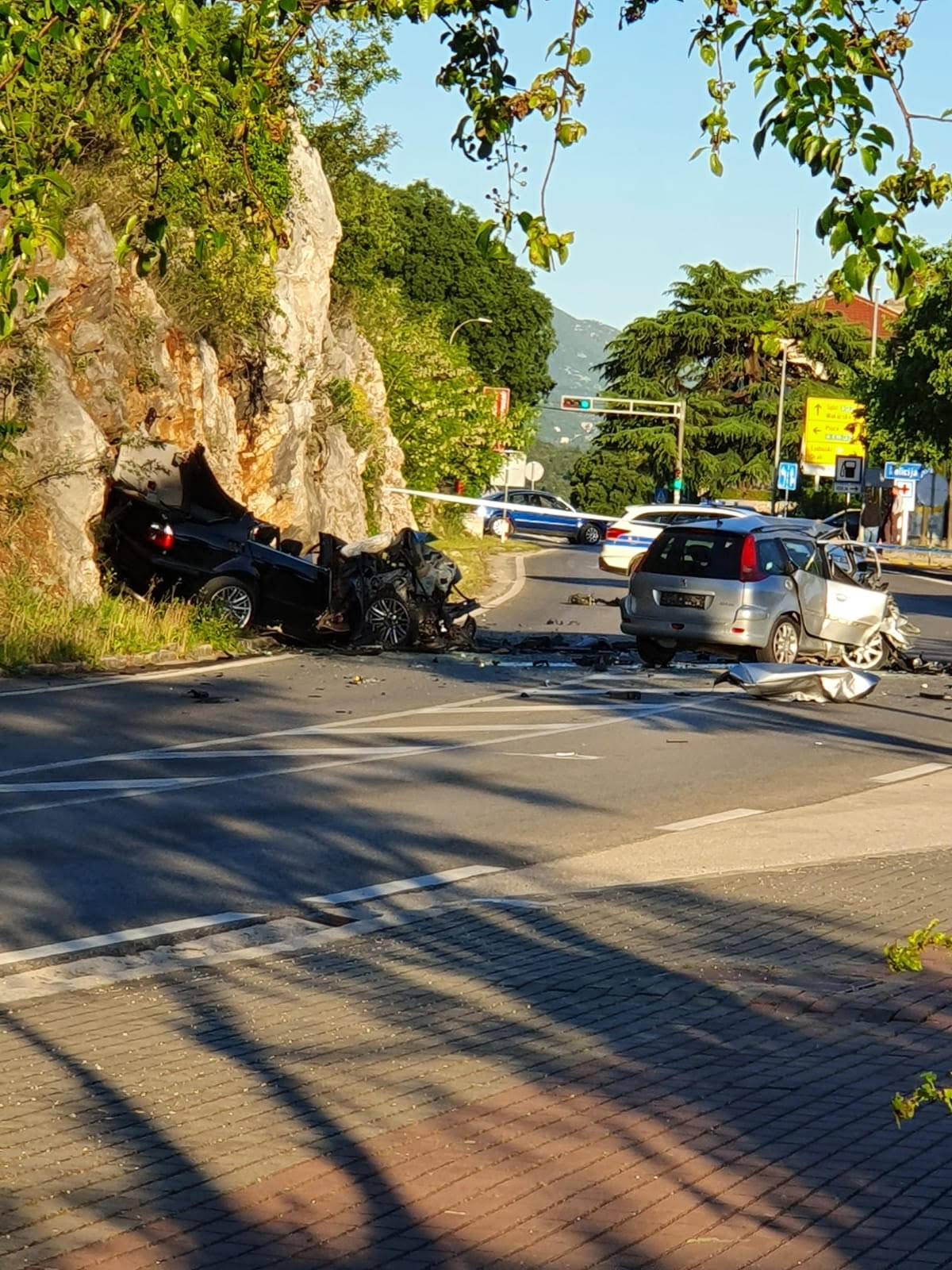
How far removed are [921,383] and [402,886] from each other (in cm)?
5718

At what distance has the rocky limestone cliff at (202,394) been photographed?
979 inches

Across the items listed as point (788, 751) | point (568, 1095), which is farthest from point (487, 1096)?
point (788, 751)

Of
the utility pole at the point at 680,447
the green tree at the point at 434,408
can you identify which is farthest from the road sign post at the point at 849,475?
the utility pole at the point at 680,447

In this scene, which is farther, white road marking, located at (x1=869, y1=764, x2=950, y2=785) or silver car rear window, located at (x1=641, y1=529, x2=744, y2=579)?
silver car rear window, located at (x1=641, y1=529, x2=744, y2=579)

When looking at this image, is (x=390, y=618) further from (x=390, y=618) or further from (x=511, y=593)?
(x=511, y=593)

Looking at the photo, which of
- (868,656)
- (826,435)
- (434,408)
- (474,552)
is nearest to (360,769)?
(868,656)

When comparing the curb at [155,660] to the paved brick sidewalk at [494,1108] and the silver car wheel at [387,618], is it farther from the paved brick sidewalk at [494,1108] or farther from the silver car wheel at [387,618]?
the paved brick sidewalk at [494,1108]

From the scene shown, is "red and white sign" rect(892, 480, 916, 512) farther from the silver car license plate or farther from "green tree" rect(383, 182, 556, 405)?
the silver car license plate

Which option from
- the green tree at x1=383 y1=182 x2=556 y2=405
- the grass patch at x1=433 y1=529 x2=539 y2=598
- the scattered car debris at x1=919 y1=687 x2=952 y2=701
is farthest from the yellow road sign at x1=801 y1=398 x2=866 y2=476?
the scattered car debris at x1=919 y1=687 x2=952 y2=701

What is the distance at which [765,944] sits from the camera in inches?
343

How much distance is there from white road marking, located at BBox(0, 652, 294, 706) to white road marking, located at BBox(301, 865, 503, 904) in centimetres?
782

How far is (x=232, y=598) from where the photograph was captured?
2461 cm

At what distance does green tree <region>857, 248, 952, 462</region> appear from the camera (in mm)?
62531

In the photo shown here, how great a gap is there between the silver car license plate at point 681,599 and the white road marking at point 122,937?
1488 cm
